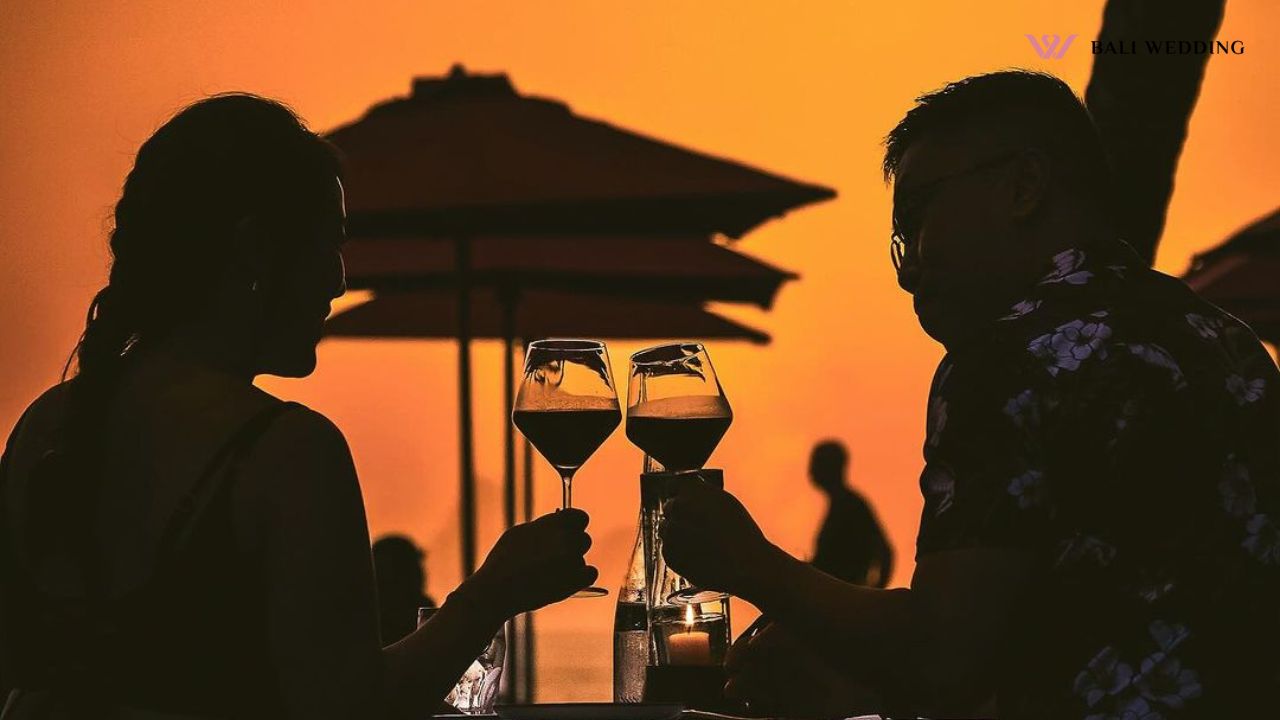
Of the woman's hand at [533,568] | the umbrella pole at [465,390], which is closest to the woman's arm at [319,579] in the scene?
the woman's hand at [533,568]

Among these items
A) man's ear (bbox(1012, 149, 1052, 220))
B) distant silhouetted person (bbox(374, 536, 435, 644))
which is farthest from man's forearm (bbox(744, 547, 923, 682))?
distant silhouetted person (bbox(374, 536, 435, 644))

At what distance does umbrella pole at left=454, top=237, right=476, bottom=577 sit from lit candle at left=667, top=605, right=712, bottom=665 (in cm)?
392

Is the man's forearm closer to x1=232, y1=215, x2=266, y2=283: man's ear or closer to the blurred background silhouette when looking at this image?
x1=232, y1=215, x2=266, y2=283: man's ear

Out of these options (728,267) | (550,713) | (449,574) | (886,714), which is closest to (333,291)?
(550,713)

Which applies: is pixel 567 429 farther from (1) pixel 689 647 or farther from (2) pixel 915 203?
(2) pixel 915 203

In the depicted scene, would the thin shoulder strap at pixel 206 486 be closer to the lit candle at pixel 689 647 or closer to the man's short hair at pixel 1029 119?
the lit candle at pixel 689 647

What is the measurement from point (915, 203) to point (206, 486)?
92cm

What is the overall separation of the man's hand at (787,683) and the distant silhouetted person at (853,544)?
497cm

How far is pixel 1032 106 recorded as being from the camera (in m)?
1.93

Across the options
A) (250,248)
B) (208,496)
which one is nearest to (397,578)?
(250,248)

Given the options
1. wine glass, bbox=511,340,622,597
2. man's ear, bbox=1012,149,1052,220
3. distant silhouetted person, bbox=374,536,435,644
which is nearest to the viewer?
man's ear, bbox=1012,149,1052,220

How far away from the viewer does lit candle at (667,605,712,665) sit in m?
2.01

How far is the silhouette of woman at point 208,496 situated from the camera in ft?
5.12

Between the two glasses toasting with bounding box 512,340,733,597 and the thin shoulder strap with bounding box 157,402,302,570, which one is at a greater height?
the two glasses toasting with bounding box 512,340,733,597
